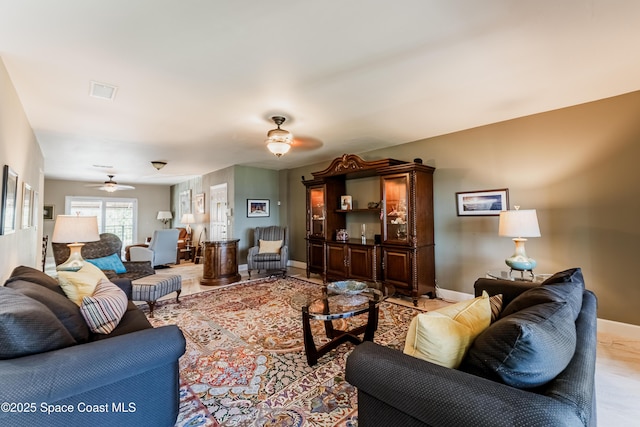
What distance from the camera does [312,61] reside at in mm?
2262

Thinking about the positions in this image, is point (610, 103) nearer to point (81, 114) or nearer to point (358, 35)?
point (358, 35)

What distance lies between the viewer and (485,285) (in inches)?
96.7

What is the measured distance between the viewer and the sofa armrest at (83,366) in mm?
1099

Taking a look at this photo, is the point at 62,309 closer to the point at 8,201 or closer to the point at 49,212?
the point at 8,201

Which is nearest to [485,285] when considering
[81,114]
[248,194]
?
[81,114]

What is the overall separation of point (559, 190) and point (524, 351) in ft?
10.6

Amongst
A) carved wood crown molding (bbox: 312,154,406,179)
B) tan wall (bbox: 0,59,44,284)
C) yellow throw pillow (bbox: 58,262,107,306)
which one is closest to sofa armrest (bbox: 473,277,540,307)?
carved wood crown molding (bbox: 312,154,406,179)

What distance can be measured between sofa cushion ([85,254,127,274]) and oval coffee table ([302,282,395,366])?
3082 millimetres

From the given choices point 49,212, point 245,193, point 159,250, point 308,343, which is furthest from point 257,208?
point 49,212

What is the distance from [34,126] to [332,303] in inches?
179

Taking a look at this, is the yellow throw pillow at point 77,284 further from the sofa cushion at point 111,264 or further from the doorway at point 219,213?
the doorway at point 219,213

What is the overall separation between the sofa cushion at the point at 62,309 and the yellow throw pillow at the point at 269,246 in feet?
13.2

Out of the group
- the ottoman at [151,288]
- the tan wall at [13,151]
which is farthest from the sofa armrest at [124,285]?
the tan wall at [13,151]

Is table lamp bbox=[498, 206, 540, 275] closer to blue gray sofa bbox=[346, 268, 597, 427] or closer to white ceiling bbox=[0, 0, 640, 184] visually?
white ceiling bbox=[0, 0, 640, 184]
